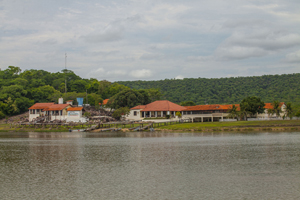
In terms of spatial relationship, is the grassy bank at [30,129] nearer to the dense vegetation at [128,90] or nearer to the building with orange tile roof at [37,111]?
the building with orange tile roof at [37,111]

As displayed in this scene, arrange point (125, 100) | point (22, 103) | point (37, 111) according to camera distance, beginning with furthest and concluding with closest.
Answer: point (22, 103) < point (125, 100) < point (37, 111)

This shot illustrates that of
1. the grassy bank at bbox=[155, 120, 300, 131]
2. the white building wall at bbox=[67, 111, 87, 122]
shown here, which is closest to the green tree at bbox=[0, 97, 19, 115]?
the white building wall at bbox=[67, 111, 87, 122]

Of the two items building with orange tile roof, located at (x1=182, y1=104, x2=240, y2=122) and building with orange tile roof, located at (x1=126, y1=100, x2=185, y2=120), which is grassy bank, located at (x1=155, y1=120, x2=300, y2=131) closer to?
building with orange tile roof, located at (x1=182, y1=104, x2=240, y2=122)

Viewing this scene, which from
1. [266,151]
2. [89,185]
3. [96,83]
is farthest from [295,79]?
[89,185]

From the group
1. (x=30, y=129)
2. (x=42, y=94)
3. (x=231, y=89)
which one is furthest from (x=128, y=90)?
(x=231, y=89)

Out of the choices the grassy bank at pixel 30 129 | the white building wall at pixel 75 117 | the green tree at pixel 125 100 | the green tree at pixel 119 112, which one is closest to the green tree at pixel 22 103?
the grassy bank at pixel 30 129

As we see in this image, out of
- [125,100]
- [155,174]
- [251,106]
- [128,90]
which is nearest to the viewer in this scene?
[155,174]

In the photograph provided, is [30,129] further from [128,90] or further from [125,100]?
[128,90]

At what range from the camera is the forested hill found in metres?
134

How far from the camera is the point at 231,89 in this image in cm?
14975

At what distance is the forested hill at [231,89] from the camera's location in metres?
134

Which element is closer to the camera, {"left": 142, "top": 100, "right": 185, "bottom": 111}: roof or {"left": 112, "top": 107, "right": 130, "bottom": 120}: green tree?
{"left": 112, "top": 107, "right": 130, "bottom": 120}: green tree

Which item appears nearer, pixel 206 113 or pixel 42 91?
pixel 206 113

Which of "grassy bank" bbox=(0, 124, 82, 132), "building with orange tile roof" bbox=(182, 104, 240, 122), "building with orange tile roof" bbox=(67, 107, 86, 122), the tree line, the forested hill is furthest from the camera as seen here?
the forested hill
